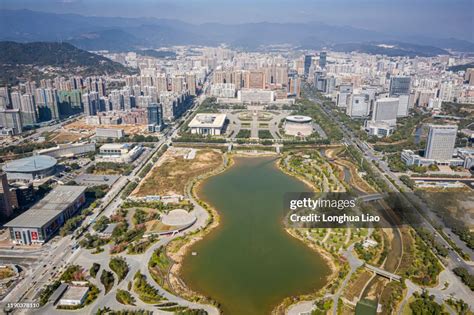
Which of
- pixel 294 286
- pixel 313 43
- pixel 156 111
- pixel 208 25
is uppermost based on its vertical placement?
pixel 208 25

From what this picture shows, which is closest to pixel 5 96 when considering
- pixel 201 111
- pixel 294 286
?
pixel 201 111

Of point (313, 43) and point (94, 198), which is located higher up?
point (313, 43)

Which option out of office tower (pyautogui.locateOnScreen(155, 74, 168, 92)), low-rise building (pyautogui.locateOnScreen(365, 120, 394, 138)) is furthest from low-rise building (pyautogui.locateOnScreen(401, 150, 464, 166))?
office tower (pyautogui.locateOnScreen(155, 74, 168, 92))

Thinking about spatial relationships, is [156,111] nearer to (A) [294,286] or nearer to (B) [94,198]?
(B) [94,198]

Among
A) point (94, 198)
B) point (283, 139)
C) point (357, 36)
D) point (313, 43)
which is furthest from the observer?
point (357, 36)

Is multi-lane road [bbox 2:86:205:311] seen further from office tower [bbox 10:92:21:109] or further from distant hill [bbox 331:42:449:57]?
distant hill [bbox 331:42:449:57]

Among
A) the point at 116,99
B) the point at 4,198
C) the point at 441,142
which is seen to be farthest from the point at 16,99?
the point at 441,142

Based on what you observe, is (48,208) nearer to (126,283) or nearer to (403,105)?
(126,283)
